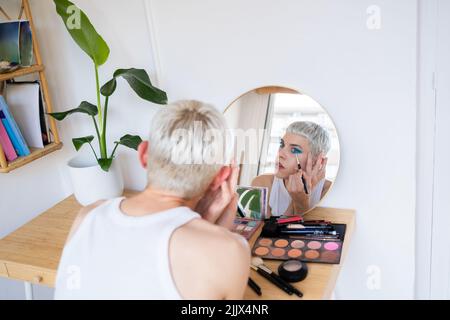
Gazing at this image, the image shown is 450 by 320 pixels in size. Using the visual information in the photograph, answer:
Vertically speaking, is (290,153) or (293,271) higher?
(290,153)

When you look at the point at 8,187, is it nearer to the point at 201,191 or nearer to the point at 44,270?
the point at 44,270

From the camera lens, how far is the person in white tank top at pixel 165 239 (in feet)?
3.31

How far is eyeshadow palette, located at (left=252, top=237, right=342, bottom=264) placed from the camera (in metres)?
1.42

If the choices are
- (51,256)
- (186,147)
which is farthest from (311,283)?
(51,256)

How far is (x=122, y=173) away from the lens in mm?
1943

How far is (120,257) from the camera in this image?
103cm

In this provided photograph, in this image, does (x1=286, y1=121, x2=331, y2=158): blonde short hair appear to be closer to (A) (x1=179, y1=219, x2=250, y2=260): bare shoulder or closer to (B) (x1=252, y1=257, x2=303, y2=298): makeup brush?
(B) (x1=252, y1=257, x2=303, y2=298): makeup brush

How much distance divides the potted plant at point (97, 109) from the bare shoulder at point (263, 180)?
36 centimetres

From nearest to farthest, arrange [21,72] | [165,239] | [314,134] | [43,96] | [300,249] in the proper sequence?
[165,239] → [300,249] → [314,134] → [21,72] → [43,96]

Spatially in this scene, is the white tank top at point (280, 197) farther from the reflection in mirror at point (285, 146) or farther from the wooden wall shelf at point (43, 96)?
the wooden wall shelf at point (43, 96)

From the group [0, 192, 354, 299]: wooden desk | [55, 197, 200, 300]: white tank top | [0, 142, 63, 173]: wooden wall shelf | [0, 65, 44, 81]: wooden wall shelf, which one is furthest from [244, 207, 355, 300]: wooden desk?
[0, 65, 44, 81]: wooden wall shelf

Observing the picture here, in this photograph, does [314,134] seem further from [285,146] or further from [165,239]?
[165,239]

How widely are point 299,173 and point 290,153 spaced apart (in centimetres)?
6
